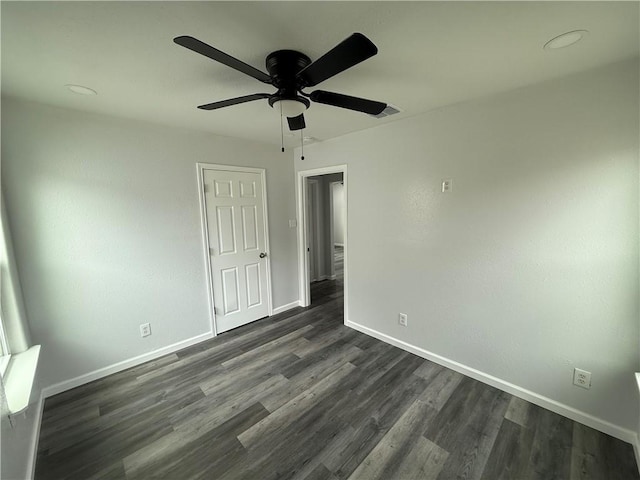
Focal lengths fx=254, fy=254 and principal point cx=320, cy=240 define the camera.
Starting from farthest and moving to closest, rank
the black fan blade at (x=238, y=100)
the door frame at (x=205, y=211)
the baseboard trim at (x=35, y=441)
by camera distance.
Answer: the door frame at (x=205, y=211)
the baseboard trim at (x=35, y=441)
the black fan blade at (x=238, y=100)

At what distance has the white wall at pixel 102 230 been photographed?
1.98 m

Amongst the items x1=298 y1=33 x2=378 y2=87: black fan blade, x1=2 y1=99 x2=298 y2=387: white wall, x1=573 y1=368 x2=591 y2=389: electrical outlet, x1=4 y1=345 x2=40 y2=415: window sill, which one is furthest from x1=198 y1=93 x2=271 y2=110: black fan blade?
x1=573 y1=368 x2=591 y2=389: electrical outlet

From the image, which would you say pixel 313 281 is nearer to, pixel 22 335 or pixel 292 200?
pixel 292 200

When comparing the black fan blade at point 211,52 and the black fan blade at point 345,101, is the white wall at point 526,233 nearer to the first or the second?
the black fan blade at point 345,101

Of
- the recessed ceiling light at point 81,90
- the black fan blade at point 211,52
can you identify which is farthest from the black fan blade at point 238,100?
the recessed ceiling light at point 81,90

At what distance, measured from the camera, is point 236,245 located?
10.5 feet

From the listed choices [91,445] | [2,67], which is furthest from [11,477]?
[2,67]

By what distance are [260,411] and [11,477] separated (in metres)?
1.26

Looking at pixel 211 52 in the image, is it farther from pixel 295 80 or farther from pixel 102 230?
pixel 102 230

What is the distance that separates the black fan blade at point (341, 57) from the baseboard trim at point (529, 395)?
8.48 feet

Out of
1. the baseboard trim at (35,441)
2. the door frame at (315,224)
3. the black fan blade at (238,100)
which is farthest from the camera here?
the door frame at (315,224)

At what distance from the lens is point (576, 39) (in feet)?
4.28

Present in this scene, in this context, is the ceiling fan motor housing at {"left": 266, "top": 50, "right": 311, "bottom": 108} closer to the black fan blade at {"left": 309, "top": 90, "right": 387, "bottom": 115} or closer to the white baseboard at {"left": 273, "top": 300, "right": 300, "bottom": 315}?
the black fan blade at {"left": 309, "top": 90, "right": 387, "bottom": 115}

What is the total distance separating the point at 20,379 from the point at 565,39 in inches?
142
